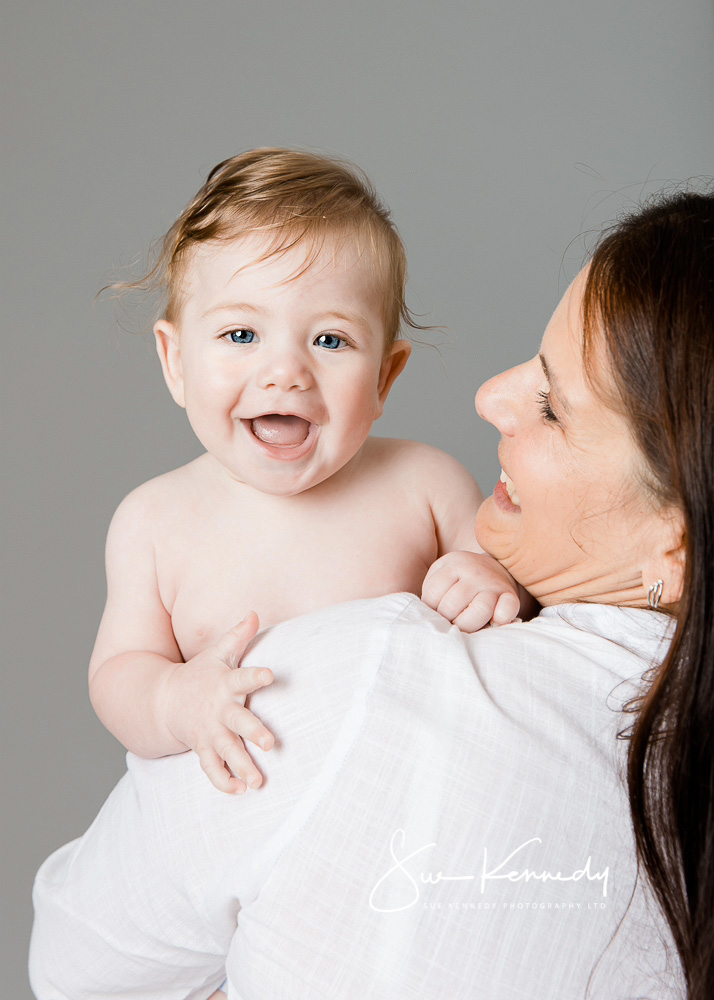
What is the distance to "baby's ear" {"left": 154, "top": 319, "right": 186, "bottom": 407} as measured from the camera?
120 cm

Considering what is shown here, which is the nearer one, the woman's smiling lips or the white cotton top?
the white cotton top

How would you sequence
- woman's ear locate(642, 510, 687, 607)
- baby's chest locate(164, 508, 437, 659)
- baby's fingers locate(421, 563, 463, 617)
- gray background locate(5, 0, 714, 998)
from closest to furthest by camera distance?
woman's ear locate(642, 510, 687, 607), baby's fingers locate(421, 563, 463, 617), baby's chest locate(164, 508, 437, 659), gray background locate(5, 0, 714, 998)

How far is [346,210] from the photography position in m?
1.18

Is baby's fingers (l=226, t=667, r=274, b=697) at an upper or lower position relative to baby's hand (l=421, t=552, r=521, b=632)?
upper

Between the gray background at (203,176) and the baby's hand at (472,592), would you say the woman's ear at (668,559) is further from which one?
the gray background at (203,176)

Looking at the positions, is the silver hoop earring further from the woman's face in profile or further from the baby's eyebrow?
the baby's eyebrow

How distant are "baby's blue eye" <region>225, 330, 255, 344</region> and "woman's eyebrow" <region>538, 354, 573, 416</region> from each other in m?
0.36

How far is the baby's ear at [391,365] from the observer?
1249 mm

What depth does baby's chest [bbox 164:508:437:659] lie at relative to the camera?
119cm

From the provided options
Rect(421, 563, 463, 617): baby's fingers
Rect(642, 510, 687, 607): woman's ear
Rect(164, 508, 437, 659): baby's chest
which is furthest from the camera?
Rect(164, 508, 437, 659): baby's chest

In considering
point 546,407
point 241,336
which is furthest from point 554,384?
point 241,336

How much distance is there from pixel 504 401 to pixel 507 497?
0.44 feet

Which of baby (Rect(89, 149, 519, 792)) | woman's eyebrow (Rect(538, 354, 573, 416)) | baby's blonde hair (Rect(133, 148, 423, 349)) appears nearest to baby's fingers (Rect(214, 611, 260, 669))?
baby (Rect(89, 149, 519, 792))

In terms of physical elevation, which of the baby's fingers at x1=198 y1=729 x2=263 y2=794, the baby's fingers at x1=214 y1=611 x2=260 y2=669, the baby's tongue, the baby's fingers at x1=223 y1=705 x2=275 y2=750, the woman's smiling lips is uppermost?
the baby's tongue
